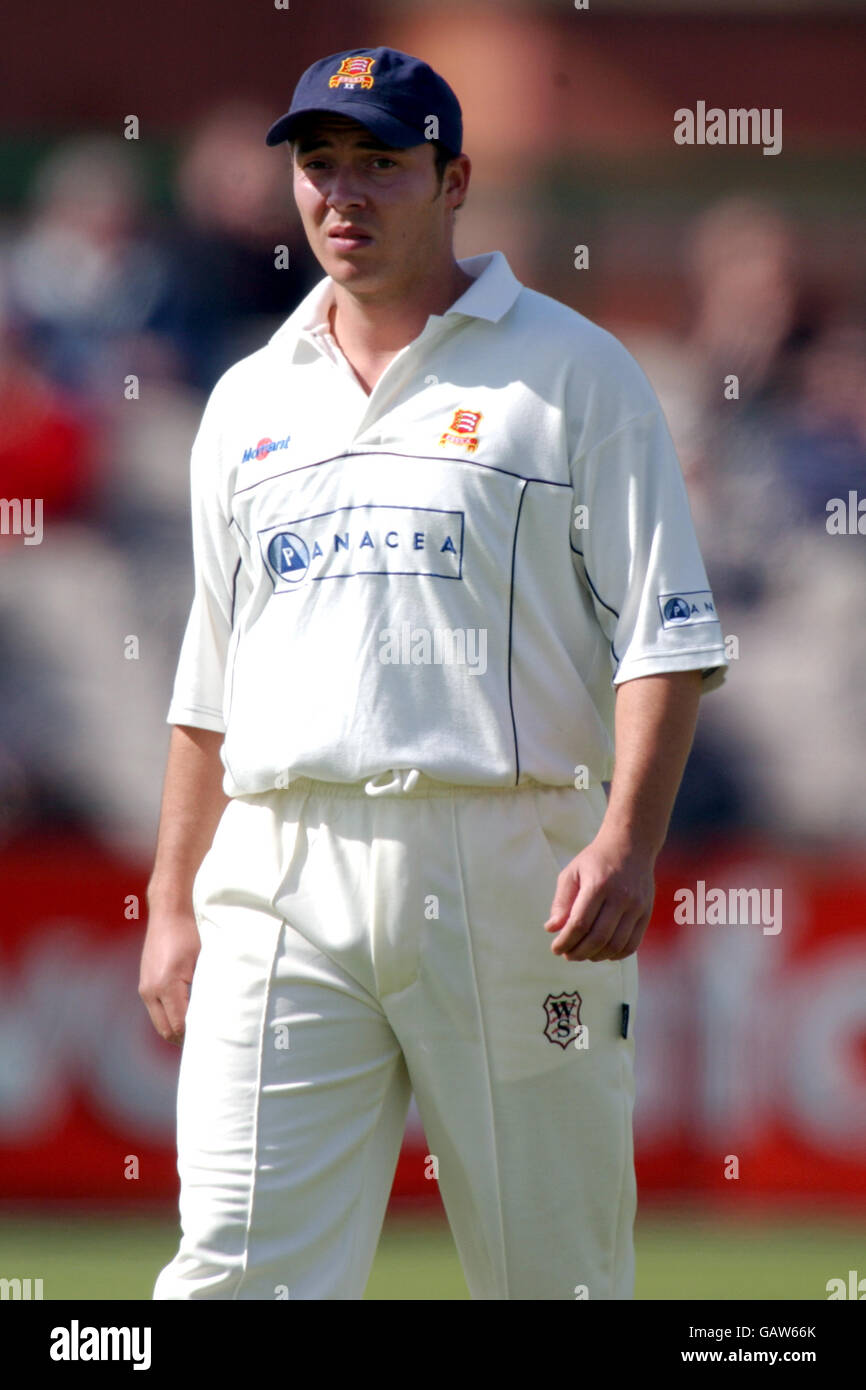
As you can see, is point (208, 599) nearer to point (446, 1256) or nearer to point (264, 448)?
point (264, 448)

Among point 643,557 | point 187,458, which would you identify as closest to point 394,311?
point 643,557

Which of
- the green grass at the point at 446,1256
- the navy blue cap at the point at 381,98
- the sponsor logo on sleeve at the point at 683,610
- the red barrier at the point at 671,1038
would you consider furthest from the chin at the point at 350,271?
the red barrier at the point at 671,1038

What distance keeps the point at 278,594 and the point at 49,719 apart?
2413 millimetres

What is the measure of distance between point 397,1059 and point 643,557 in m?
0.66

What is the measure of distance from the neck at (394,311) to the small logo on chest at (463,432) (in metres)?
0.17

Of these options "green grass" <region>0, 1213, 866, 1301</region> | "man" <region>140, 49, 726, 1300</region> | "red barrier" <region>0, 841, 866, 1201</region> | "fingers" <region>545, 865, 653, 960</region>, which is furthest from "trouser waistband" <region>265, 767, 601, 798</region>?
"red barrier" <region>0, 841, 866, 1201</region>

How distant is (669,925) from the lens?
452 centimetres

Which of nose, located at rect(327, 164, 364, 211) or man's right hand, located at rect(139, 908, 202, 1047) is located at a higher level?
nose, located at rect(327, 164, 364, 211)

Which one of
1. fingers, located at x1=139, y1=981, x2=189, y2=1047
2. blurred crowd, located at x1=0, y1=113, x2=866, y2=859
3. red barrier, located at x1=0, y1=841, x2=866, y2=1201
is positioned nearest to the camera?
fingers, located at x1=139, y1=981, x2=189, y2=1047

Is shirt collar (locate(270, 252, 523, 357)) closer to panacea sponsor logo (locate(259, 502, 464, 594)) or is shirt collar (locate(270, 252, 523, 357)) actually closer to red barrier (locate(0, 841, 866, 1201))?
panacea sponsor logo (locate(259, 502, 464, 594))

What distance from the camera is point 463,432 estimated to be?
2289mm

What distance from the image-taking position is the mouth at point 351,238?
2350 mm

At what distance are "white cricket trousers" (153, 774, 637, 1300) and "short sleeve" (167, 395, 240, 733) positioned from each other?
0.32m

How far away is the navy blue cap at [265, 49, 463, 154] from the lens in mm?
2332
